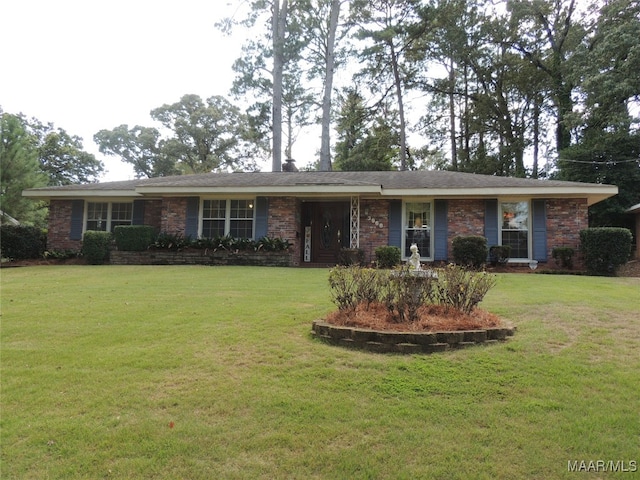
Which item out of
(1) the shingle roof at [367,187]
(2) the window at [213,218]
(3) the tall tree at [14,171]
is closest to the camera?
(1) the shingle roof at [367,187]

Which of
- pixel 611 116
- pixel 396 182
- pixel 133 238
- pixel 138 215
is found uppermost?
pixel 611 116

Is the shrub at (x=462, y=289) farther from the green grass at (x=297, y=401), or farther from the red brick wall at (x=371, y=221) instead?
the red brick wall at (x=371, y=221)

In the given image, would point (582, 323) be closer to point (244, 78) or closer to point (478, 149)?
point (244, 78)

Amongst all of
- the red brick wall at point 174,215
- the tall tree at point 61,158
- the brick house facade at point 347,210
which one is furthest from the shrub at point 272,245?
the tall tree at point 61,158

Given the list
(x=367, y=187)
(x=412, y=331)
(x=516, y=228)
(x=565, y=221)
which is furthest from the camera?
(x=516, y=228)

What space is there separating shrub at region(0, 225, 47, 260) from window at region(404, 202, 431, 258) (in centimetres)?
1335

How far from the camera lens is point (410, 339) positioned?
380 centimetres

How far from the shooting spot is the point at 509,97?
26000mm

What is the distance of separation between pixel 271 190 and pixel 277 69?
11.7 metres

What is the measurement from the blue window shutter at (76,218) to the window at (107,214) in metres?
0.24

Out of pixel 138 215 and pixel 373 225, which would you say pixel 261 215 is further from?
pixel 138 215

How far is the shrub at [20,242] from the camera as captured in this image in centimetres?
1362

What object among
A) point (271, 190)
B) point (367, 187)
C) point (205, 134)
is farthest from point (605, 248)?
point (205, 134)

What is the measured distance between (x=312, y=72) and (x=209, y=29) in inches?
250
